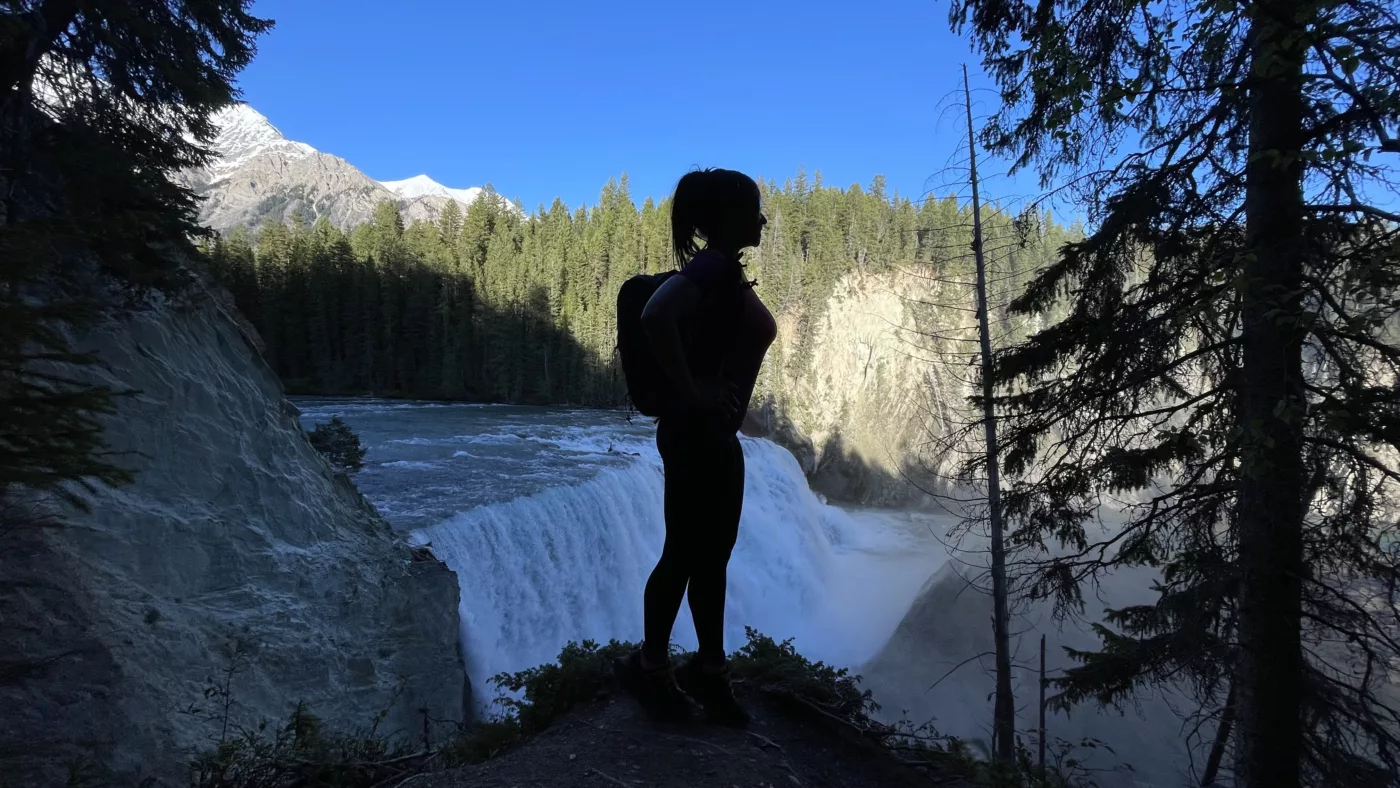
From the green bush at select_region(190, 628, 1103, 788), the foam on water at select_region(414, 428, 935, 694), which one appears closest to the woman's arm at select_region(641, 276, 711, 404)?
the green bush at select_region(190, 628, 1103, 788)

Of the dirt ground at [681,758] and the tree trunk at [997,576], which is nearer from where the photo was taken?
the dirt ground at [681,758]

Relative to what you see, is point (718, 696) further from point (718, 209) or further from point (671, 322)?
point (718, 209)

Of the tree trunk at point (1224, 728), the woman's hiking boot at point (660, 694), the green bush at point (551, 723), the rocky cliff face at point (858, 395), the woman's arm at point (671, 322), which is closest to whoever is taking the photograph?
the woman's arm at point (671, 322)

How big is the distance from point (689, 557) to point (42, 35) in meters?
6.45

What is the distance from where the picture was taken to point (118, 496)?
5625 millimetres

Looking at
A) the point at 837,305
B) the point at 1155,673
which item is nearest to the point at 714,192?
the point at 1155,673

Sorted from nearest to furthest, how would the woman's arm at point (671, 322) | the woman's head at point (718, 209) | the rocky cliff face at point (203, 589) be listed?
the woman's arm at point (671, 322)
the woman's head at point (718, 209)
the rocky cliff face at point (203, 589)

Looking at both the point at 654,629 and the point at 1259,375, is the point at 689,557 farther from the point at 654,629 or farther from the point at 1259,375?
the point at 1259,375

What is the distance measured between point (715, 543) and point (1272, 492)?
9.99ft

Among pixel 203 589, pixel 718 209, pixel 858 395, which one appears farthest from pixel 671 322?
pixel 858 395

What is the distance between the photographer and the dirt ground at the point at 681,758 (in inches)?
91.7

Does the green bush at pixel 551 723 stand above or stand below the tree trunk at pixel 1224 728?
above

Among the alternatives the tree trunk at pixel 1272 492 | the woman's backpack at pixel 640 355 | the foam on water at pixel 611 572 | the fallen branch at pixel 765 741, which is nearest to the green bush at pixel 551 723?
the fallen branch at pixel 765 741

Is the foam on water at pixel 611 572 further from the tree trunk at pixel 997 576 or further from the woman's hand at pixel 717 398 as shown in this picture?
the woman's hand at pixel 717 398
